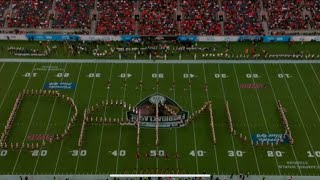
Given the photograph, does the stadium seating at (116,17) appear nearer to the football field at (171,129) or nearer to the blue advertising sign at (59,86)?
the football field at (171,129)

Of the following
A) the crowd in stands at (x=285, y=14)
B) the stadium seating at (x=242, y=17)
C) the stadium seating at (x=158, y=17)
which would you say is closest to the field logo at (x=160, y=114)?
the stadium seating at (x=158, y=17)

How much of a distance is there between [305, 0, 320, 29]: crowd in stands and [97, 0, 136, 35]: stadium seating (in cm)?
1678

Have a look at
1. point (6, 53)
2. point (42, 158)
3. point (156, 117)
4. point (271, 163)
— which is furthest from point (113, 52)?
point (271, 163)

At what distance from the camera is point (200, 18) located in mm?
45969

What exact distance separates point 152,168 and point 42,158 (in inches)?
259

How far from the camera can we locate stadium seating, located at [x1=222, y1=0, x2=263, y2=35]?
44.5 metres

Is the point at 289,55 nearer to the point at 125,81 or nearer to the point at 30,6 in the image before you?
the point at 125,81

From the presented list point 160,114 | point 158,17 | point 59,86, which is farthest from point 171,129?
point 158,17

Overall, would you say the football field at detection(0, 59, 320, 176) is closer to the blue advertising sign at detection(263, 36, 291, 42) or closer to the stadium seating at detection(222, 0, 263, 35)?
the blue advertising sign at detection(263, 36, 291, 42)

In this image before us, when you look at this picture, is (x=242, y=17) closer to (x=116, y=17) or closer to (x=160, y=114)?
(x=116, y=17)

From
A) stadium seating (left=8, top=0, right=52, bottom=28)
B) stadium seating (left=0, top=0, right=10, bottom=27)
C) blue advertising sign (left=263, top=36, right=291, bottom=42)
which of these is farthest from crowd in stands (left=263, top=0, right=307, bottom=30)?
stadium seating (left=0, top=0, right=10, bottom=27)

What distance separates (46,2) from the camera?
47.7 metres

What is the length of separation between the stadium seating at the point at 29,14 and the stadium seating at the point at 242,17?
55.9 feet

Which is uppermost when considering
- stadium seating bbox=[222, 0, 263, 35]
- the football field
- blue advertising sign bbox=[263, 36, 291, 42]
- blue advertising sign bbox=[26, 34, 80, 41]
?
stadium seating bbox=[222, 0, 263, 35]
